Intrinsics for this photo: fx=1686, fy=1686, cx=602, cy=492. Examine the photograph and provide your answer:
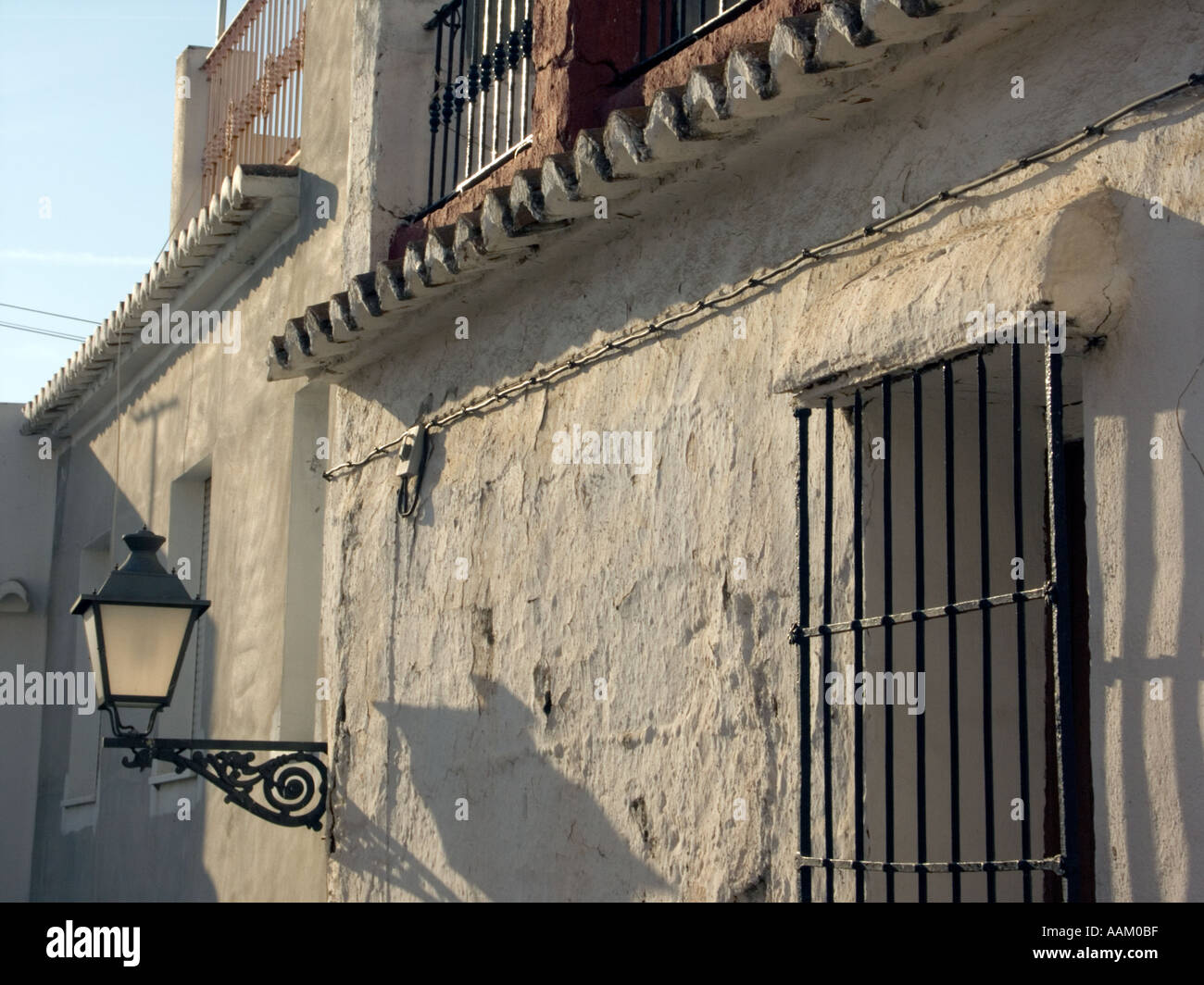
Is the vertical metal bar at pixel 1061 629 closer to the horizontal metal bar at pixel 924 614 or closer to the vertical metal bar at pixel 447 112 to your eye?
the horizontal metal bar at pixel 924 614

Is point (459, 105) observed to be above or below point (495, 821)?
above

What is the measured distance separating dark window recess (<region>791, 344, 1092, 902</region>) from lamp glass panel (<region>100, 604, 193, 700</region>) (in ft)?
8.69

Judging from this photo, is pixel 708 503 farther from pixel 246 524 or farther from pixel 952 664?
pixel 246 524

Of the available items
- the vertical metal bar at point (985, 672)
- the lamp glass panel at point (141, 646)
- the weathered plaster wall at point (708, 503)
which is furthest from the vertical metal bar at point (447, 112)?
the vertical metal bar at point (985, 672)

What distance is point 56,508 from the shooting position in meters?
11.4

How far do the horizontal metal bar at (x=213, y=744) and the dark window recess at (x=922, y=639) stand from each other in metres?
2.66

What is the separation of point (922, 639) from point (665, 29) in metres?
2.68

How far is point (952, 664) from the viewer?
11.5 ft

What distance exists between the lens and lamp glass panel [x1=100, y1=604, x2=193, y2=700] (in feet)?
18.5

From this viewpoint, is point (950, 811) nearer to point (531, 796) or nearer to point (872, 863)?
point (872, 863)

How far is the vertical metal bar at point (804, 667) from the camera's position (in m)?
3.80

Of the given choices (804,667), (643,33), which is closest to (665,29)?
(643,33)

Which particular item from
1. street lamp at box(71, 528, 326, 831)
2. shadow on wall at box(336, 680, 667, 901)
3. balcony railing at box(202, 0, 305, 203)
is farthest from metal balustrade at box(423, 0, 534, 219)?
→ shadow on wall at box(336, 680, 667, 901)

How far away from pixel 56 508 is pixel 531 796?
738 cm
